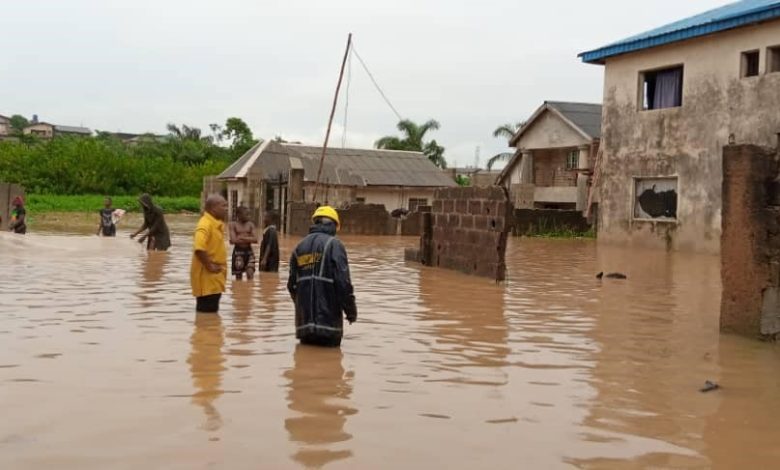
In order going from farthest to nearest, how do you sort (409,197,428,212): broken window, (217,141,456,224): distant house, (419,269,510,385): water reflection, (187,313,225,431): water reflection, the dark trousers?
1. (409,197,428,212): broken window
2. (217,141,456,224): distant house
3. the dark trousers
4. (419,269,510,385): water reflection
5. (187,313,225,431): water reflection

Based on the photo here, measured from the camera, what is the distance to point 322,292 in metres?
7.18

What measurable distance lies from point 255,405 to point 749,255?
5419 mm

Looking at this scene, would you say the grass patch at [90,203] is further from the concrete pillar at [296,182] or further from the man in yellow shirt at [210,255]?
the man in yellow shirt at [210,255]

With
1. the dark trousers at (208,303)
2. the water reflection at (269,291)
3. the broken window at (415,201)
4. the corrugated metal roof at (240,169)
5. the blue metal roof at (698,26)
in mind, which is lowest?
the water reflection at (269,291)

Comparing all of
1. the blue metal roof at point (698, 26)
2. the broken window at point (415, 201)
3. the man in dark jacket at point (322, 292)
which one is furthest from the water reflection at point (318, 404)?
the broken window at point (415, 201)

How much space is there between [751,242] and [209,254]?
5447 mm

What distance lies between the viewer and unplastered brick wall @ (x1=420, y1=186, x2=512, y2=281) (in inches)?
533

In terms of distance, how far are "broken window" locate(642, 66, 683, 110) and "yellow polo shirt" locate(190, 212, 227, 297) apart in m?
17.9

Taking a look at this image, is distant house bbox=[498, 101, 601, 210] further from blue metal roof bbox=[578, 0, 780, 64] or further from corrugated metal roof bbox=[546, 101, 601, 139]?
blue metal roof bbox=[578, 0, 780, 64]

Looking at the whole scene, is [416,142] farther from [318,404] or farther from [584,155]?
[318,404]

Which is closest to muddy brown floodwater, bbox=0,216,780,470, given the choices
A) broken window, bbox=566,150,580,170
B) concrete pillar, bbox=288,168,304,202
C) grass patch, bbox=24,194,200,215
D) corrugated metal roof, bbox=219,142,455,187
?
concrete pillar, bbox=288,168,304,202

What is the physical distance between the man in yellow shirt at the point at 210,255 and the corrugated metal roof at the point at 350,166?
92.0 feet

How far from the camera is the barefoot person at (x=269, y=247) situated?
13374mm

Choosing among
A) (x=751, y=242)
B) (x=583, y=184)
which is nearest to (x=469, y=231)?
(x=751, y=242)
